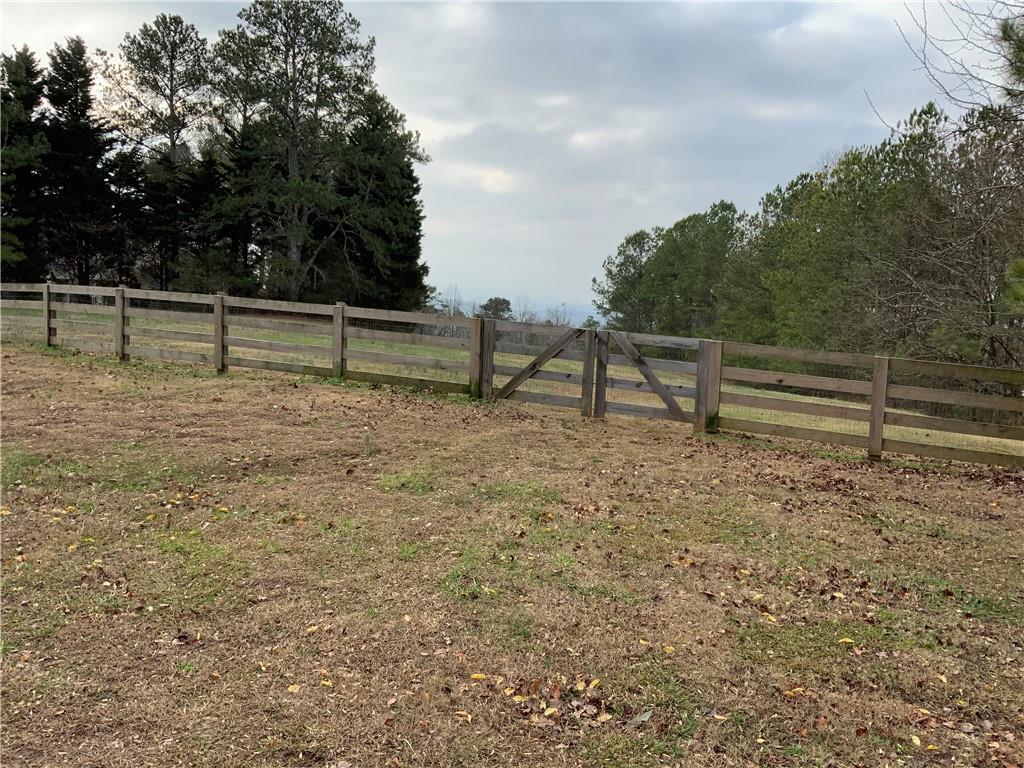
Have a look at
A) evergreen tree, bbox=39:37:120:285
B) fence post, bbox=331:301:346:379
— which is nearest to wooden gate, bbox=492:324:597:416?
fence post, bbox=331:301:346:379

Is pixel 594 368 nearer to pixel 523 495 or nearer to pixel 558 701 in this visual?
pixel 523 495

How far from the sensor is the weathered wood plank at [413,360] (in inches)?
373

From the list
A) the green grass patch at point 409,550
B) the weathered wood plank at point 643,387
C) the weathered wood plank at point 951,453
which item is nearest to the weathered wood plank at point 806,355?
the weathered wood plank at point 643,387

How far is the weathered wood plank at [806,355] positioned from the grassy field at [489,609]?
4.67 ft

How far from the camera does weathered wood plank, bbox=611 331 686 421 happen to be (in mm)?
8297

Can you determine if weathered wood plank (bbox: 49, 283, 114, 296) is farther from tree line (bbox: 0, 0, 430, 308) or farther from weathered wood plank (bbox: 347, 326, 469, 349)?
tree line (bbox: 0, 0, 430, 308)

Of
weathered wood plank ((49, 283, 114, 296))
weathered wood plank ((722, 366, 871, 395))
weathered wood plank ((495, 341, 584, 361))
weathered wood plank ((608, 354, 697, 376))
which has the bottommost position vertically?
weathered wood plank ((722, 366, 871, 395))

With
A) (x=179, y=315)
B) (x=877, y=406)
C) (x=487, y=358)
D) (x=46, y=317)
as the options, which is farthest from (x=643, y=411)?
(x=46, y=317)

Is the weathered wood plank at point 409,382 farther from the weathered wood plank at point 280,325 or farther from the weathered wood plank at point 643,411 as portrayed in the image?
the weathered wood plank at point 643,411

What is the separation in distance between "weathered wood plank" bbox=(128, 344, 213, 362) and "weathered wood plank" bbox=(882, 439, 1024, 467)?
1028cm

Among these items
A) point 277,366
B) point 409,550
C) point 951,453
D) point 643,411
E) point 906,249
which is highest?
point 906,249

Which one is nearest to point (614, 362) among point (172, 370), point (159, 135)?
point (172, 370)

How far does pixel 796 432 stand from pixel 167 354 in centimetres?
1016

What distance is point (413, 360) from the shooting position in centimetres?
970
